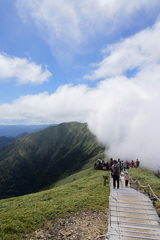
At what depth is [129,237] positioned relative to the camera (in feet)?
39.1

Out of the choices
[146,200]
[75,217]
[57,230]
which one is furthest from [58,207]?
[146,200]

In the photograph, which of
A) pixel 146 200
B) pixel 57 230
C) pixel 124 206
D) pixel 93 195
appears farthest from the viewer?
pixel 93 195

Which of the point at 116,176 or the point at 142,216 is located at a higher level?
the point at 116,176

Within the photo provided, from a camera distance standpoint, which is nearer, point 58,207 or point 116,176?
point 58,207

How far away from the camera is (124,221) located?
45.8 ft

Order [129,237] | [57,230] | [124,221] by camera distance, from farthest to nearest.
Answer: [124,221] < [57,230] < [129,237]

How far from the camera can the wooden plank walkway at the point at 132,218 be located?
12216 millimetres

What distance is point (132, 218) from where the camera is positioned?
47.0ft

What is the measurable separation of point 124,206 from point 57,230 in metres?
7.66

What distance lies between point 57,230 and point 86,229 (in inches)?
101

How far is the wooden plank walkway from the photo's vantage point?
40.1 feet

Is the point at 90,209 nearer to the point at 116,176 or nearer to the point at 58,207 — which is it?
the point at 58,207

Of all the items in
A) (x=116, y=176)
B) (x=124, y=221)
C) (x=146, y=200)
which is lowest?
(x=124, y=221)

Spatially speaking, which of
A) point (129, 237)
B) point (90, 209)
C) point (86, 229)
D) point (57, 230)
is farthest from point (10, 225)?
point (129, 237)
